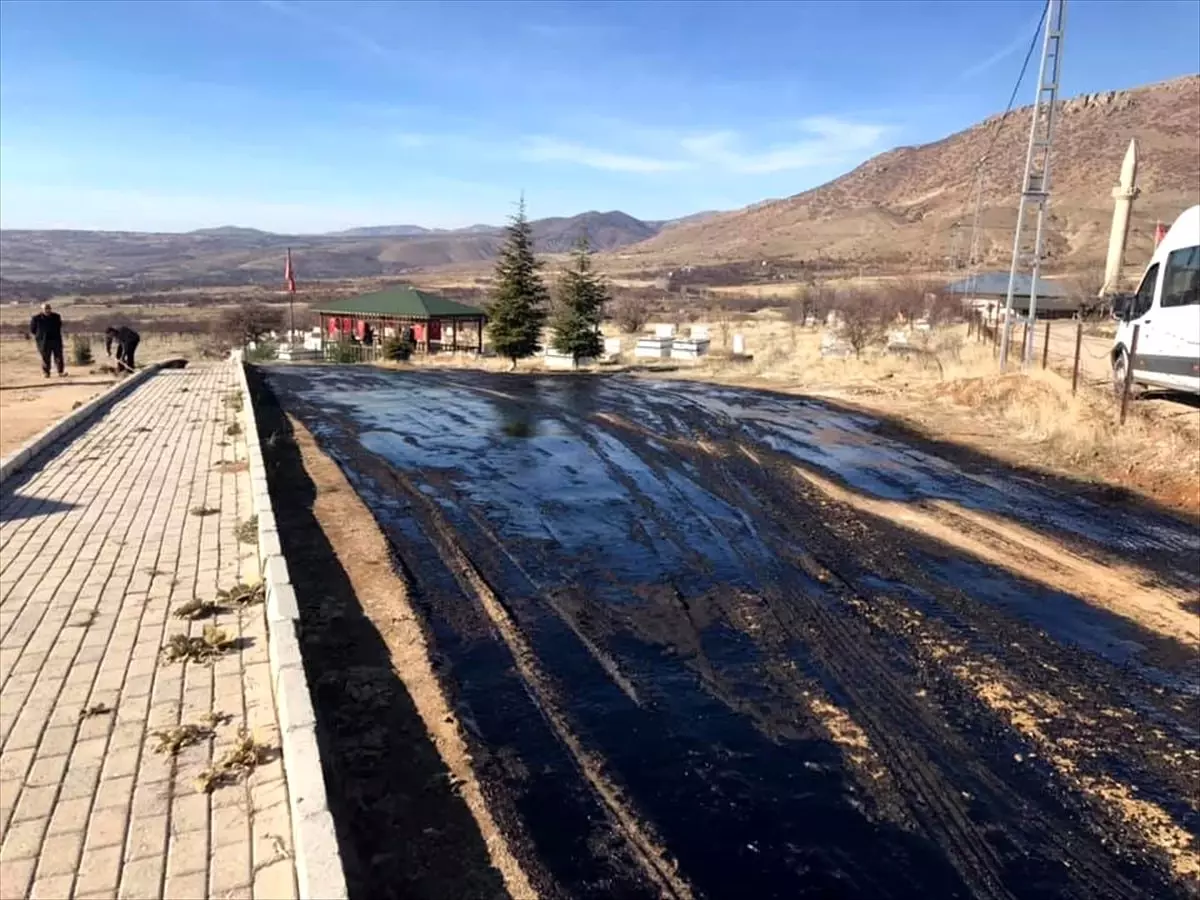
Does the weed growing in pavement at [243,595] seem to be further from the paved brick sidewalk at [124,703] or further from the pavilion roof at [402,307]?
the pavilion roof at [402,307]

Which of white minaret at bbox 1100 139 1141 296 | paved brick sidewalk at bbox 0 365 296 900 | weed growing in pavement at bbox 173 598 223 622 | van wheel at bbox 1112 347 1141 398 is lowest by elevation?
paved brick sidewalk at bbox 0 365 296 900

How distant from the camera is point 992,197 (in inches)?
4488

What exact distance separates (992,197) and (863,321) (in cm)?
9724

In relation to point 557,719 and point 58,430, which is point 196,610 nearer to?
point 557,719

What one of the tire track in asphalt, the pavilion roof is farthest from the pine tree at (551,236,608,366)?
the tire track in asphalt

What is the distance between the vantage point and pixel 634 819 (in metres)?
4.17

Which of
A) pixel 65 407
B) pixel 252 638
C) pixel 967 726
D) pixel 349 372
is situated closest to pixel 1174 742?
pixel 967 726

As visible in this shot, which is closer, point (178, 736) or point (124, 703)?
point (178, 736)

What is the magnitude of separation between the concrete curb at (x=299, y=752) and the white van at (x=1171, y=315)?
499 inches

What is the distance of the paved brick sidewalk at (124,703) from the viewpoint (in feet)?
11.3

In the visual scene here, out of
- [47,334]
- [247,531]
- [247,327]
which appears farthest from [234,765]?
[247,327]

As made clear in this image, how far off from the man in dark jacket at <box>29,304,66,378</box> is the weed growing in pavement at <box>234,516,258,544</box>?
1635cm

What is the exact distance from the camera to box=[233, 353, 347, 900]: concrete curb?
3191 mm

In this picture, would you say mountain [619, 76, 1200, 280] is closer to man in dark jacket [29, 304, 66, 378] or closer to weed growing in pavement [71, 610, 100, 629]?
man in dark jacket [29, 304, 66, 378]
